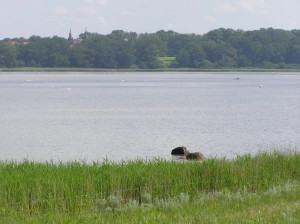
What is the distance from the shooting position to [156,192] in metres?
15.2

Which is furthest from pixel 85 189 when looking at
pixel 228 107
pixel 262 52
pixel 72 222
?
pixel 262 52

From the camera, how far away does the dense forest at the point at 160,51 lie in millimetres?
170875

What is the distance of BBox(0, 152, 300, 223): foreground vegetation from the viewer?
40.0ft

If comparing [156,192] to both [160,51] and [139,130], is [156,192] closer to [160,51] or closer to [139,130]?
[139,130]

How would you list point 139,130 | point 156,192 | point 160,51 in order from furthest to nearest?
point 160,51, point 139,130, point 156,192

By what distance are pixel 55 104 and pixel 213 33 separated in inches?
4684

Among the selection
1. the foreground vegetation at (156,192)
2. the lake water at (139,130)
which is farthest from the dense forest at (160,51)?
the foreground vegetation at (156,192)

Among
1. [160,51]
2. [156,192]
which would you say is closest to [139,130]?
[156,192]

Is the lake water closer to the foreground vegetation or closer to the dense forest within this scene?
the foreground vegetation

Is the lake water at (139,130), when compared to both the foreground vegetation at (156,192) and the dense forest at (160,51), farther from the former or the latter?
the dense forest at (160,51)

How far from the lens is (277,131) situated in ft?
147

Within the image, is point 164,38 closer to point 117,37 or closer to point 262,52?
point 117,37

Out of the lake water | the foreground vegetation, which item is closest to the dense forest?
the lake water

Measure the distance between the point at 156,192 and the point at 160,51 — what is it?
164 metres
